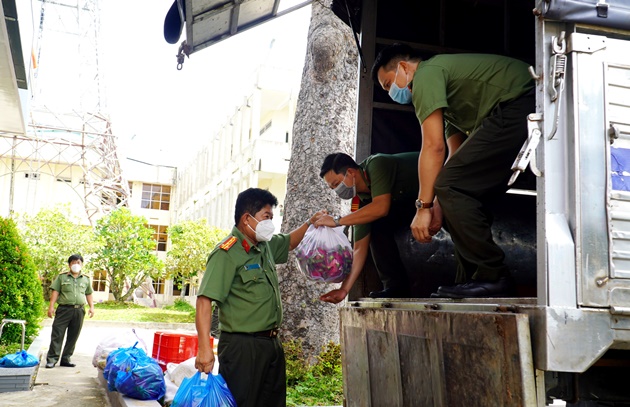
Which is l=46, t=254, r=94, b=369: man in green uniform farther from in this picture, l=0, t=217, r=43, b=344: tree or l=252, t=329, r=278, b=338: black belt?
l=252, t=329, r=278, b=338: black belt

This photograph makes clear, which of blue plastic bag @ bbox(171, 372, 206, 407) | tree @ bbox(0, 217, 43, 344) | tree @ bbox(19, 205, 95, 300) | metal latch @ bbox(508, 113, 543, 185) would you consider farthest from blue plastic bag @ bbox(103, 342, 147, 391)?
tree @ bbox(19, 205, 95, 300)

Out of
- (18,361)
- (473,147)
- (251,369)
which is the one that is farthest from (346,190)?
(18,361)

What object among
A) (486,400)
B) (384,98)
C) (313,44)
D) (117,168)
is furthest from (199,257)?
(486,400)

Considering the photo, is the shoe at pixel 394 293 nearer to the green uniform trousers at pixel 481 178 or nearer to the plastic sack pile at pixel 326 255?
the plastic sack pile at pixel 326 255

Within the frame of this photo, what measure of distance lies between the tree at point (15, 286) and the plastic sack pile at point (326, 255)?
26.4 feet

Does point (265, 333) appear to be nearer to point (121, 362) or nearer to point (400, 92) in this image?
point (400, 92)

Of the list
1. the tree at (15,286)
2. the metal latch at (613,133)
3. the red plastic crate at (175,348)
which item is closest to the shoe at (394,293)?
the metal latch at (613,133)

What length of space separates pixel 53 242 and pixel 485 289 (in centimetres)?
2556

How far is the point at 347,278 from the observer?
14.4ft

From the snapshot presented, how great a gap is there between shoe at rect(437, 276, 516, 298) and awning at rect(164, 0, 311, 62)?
2235 millimetres

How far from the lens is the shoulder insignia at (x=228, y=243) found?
4223mm

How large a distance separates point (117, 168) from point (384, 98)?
40662 mm

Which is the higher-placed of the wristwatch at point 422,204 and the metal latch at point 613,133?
the metal latch at point 613,133

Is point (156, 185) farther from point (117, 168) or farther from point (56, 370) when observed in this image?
point (56, 370)
